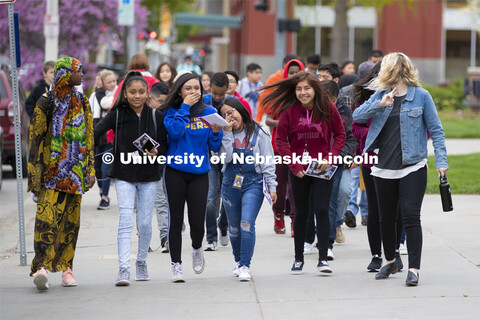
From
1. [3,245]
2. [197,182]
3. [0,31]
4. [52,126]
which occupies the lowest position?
[3,245]

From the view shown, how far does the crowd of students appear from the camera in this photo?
7.43 m

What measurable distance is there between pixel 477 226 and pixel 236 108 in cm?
401

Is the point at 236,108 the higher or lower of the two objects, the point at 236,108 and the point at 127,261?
the higher

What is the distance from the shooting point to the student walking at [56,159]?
7.40 metres

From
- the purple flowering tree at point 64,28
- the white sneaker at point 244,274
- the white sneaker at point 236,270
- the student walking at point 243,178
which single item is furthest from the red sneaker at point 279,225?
the purple flowering tree at point 64,28

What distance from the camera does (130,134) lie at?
7.58 metres

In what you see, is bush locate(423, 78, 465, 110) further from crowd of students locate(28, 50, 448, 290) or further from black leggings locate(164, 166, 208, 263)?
black leggings locate(164, 166, 208, 263)

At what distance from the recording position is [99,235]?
10359mm

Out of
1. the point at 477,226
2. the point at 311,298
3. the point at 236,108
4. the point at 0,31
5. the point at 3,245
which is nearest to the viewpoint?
the point at 311,298

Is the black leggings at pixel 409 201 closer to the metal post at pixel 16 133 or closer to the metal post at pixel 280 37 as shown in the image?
the metal post at pixel 16 133

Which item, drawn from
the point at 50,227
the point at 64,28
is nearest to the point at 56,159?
the point at 50,227

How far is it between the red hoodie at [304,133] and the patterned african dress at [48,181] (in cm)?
171

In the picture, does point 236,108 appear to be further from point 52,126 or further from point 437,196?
point 437,196

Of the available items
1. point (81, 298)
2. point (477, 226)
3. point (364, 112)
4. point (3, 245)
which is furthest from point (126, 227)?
point (477, 226)
